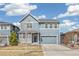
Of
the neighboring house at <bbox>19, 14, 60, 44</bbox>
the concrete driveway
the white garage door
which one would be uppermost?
the neighboring house at <bbox>19, 14, 60, 44</bbox>

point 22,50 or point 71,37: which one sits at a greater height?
point 71,37

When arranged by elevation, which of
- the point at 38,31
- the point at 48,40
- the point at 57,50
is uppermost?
the point at 38,31

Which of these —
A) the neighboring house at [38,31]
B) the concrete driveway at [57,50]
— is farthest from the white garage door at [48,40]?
the concrete driveway at [57,50]

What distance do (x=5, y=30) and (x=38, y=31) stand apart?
56.8 inches

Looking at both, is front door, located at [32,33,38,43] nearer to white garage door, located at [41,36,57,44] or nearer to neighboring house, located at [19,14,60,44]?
neighboring house, located at [19,14,60,44]

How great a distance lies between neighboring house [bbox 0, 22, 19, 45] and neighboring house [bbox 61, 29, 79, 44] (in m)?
2.07

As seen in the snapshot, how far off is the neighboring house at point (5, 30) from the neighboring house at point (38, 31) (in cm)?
38

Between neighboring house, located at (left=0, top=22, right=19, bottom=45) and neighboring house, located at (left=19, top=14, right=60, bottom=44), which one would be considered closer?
neighboring house, located at (left=0, top=22, right=19, bottom=45)

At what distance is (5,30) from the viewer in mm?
18734

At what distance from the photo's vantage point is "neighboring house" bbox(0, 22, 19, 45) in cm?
1869

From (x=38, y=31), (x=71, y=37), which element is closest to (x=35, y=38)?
(x=38, y=31)

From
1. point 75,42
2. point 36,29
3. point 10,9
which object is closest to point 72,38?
point 75,42

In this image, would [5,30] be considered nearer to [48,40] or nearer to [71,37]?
[48,40]

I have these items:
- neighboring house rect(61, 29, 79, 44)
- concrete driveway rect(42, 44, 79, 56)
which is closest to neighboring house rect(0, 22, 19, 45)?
concrete driveway rect(42, 44, 79, 56)
